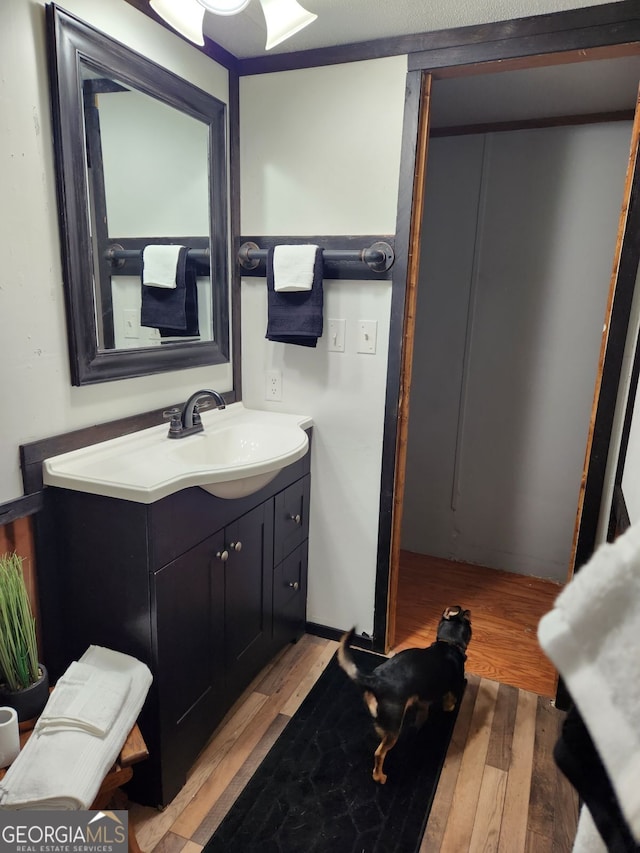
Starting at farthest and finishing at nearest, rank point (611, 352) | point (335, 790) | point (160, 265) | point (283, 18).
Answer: point (160, 265) → point (611, 352) → point (335, 790) → point (283, 18)

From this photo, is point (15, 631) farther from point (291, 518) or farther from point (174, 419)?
point (291, 518)

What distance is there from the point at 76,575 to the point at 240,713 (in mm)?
827

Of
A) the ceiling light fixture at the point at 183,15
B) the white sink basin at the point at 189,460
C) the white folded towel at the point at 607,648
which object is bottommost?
the white sink basin at the point at 189,460

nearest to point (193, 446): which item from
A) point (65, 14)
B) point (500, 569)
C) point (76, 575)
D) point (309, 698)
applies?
point (76, 575)

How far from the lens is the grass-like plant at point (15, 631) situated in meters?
1.22

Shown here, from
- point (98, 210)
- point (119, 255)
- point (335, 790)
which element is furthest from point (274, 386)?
point (335, 790)

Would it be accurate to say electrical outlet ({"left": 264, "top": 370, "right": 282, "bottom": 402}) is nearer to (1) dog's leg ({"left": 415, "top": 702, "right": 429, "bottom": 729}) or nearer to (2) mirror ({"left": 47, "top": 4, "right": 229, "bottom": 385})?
(2) mirror ({"left": 47, "top": 4, "right": 229, "bottom": 385})

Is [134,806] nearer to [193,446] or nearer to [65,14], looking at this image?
[193,446]

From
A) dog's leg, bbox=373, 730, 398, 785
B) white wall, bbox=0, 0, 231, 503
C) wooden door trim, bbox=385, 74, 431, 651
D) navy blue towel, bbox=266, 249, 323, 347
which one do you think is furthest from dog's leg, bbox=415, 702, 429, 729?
white wall, bbox=0, 0, 231, 503

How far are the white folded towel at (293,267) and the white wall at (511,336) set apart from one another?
1065 millimetres

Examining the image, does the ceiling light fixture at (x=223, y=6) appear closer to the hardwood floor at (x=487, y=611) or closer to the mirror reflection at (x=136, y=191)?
the mirror reflection at (x=136, y=191)

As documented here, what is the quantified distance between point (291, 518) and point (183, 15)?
162 centimetres

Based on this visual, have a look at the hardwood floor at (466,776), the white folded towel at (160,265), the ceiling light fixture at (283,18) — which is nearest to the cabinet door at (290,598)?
the hardwood floor at (466,776)

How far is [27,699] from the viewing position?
1.26m
